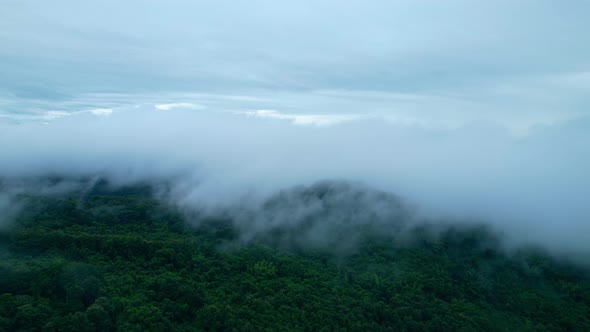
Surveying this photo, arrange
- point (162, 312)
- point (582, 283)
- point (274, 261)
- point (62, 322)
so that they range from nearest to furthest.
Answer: point (62, 322) → point (162, 312) → point (274, 261) → point (582, 283)

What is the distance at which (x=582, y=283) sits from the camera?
62656 millimetres

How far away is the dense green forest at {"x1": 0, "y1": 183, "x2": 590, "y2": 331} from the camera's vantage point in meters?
39.1

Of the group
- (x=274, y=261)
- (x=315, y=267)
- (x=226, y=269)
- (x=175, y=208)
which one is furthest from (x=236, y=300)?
(x=175, y=208)

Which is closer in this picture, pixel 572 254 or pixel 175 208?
pixel 572 254

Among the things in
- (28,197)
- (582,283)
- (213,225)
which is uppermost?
(28,197)

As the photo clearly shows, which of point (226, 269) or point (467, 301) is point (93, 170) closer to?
point (226, 269)

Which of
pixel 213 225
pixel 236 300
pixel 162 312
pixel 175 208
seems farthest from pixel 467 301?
pixel 175 208

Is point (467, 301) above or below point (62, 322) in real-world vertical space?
below

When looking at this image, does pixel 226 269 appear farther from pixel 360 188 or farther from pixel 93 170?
pixel 93 170

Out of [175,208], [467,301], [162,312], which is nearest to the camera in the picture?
[162,312]

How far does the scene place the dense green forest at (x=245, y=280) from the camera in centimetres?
3906

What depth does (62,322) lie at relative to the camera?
112ft

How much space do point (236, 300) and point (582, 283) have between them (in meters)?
63.9

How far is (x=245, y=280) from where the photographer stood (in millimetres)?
50281
